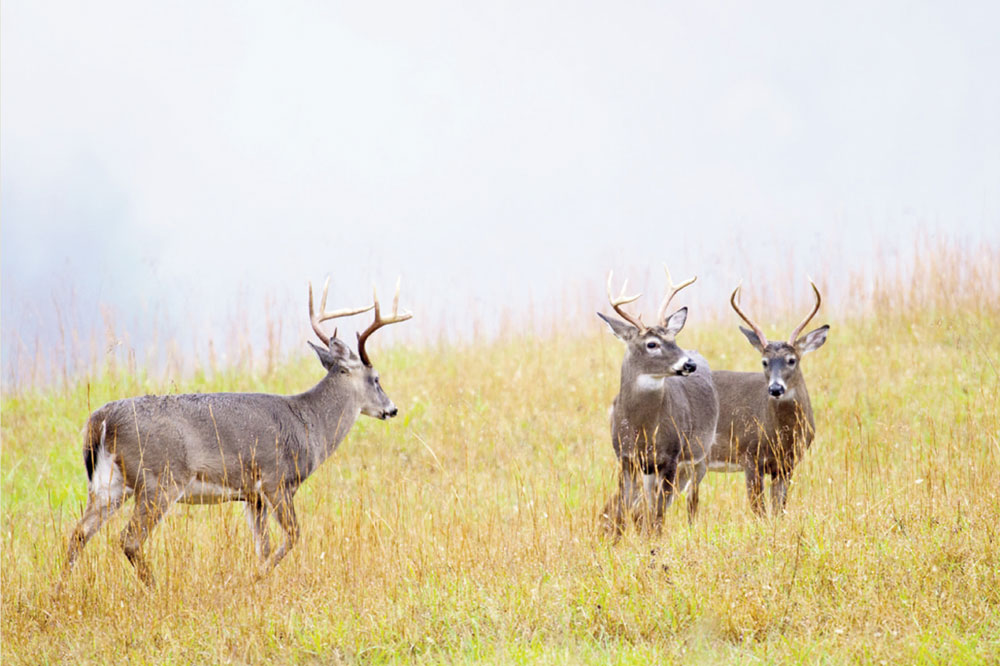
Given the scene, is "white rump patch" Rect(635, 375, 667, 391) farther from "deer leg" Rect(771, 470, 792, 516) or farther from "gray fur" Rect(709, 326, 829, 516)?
"deer leg" Rect(771, 470, 792, 516)

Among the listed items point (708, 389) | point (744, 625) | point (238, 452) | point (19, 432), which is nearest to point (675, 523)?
point (708, 389)

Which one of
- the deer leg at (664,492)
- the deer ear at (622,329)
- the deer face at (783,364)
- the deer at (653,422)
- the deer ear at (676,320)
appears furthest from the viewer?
the deer face at (783,364)

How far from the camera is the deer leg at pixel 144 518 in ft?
22.1

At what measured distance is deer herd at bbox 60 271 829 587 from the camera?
7.05 meters

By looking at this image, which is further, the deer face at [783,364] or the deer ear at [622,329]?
the deer face at [783,364]

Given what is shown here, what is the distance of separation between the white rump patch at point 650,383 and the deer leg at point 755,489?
1.16m

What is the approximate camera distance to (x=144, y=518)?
6.95 meters

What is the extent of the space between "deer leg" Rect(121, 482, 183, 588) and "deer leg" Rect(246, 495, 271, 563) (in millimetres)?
547

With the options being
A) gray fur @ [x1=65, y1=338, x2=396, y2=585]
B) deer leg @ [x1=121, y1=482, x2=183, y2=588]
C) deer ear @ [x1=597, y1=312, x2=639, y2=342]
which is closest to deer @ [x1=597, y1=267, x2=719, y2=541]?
deer ear @ [x1=597, y1=312, x2=639, y2=342]

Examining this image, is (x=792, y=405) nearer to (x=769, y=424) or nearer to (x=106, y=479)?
(x=769, y=424)

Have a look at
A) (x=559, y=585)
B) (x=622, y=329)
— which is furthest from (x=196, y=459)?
(x=622, y=329)

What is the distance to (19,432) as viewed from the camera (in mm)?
12336

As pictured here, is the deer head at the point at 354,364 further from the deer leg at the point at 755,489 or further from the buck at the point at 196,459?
the deer leg at the point at 755,489

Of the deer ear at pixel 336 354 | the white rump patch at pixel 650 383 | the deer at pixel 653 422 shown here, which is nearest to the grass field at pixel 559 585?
the deer at pixel 653 422
